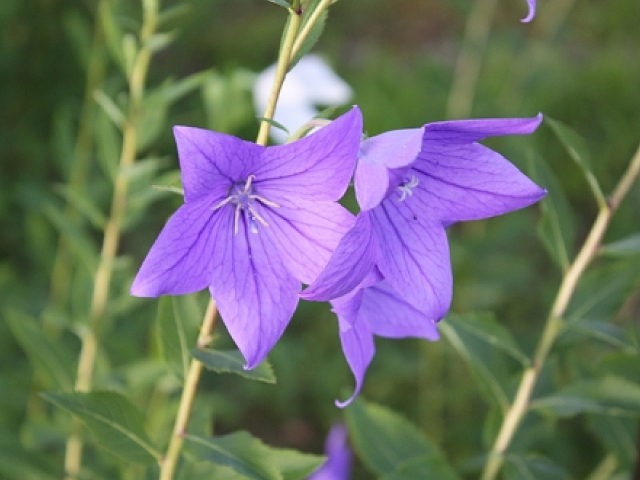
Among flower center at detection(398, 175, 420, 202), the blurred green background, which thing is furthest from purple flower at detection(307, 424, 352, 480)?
flower center at detection(398, 175, 420, 202)

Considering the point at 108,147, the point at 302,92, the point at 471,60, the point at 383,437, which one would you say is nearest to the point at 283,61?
the point at 383,437

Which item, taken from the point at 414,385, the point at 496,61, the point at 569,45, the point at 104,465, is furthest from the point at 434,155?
the point at 569,45

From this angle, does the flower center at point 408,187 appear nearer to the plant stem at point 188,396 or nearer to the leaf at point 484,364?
the plant stem at point 188,396

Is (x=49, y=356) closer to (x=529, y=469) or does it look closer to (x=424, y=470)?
(x=424, y=470)

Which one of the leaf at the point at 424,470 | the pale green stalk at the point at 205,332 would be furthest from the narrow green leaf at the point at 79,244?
the leaf at the point at 424,470

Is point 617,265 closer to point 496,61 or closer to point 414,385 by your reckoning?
point 414,385

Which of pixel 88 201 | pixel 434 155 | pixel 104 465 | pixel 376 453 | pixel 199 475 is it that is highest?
pixel 434 155

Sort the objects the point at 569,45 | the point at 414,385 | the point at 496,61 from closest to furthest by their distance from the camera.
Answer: the point at 414,385 → the point at 496,61 → the point at 569,45

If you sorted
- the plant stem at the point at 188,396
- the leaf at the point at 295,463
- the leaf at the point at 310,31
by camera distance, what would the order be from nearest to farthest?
the leaf at the point at 310,31, the plant stem at the point at 188,396, the leaf at the point at 295,463
